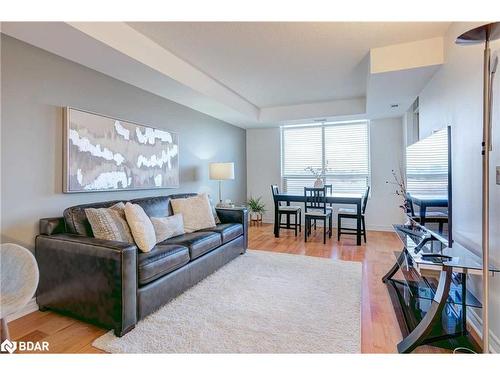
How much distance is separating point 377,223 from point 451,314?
11.6 feet

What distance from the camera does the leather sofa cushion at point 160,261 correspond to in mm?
1997

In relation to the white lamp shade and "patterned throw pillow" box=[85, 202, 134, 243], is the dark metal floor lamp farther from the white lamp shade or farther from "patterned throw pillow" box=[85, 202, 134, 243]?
the white lamp shade

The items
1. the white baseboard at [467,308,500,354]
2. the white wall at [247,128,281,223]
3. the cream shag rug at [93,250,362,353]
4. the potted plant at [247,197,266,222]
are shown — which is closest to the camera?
the white baseboard at [467,308,500,354]

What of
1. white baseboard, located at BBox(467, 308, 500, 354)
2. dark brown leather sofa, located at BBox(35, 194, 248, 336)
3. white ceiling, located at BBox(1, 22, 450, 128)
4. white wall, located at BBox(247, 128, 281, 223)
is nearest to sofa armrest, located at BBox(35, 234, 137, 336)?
dark brown leather sofa, located at BBox(35, 194, 248, 336)

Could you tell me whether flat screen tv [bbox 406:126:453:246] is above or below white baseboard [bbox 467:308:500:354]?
above

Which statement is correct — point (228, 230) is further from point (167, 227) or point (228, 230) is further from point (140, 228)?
point (140, 228)

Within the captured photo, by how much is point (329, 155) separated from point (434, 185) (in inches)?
145

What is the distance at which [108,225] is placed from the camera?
221 cm

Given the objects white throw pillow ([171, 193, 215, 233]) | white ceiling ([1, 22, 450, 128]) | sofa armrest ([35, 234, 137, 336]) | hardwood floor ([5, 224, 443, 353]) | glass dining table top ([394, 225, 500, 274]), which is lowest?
hardwood floor ([5, 224, 443, 353])

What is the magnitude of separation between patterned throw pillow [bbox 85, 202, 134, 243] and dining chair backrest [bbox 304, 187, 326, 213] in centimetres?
305

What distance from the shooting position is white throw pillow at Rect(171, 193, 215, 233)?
3232 mm

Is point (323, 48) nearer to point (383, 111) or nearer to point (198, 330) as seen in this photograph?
point (383, 111)

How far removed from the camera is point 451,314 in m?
2.08
